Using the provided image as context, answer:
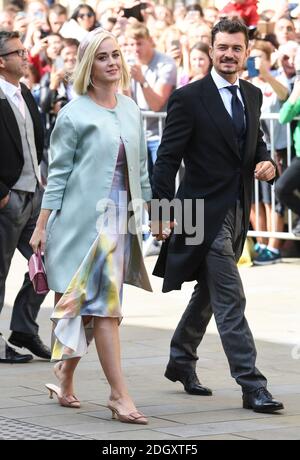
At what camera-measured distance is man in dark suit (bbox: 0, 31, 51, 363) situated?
8352mm

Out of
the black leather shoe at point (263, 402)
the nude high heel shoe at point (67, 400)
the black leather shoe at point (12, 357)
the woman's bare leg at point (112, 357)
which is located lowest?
the black leather shoe at point (12, 357)

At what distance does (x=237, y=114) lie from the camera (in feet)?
23.3

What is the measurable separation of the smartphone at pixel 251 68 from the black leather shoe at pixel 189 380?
6.12m

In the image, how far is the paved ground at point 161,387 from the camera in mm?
6391

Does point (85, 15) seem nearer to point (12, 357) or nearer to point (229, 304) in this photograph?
point (12, 357)

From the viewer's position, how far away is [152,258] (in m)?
13.7

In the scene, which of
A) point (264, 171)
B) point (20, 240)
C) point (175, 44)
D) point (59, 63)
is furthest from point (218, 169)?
point (59, 63)

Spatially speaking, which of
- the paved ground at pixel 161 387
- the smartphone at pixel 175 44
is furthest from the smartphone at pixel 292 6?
the paved ground at pixel 161 387

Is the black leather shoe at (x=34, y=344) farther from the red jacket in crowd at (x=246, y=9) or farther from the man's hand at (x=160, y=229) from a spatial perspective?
the red jacket in crowd at (x=246, y=9)

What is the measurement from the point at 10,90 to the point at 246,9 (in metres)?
6.55

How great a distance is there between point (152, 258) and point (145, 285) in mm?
6742

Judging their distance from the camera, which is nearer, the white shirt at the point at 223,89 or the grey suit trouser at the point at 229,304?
the grey suit trouser at the point at 229,304

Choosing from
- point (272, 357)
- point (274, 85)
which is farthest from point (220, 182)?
point (274, 85)

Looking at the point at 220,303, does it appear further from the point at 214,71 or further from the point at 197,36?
the point at 197,36
